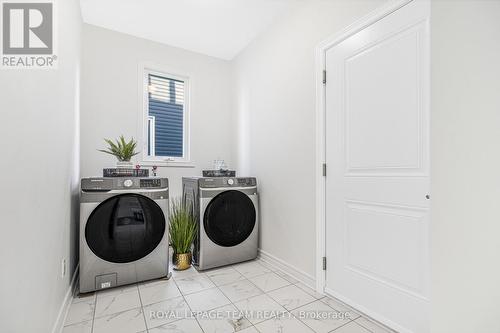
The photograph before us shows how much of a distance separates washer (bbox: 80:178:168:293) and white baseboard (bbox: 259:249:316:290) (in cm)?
105

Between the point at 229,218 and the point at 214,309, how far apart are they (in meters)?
0.94

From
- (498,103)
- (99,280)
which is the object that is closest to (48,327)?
(99,280)

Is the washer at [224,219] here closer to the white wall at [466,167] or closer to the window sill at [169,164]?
the window sill at [169,164]

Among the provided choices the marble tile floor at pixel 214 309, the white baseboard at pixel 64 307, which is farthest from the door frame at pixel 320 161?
the white baseboard at pixel 64 307

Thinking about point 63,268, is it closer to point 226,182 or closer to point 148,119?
point 226,182

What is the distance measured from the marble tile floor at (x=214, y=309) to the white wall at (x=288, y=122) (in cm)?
35

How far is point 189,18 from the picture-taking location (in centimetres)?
270

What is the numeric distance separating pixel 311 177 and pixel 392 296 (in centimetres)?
101

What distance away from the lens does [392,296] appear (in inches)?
62.6

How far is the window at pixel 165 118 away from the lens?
10.5ft

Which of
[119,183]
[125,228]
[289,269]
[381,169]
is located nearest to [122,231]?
[125,228]

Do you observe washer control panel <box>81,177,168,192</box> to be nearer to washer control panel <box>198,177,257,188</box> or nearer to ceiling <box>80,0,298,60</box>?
washer control panel <box>198,177,257,188</box>

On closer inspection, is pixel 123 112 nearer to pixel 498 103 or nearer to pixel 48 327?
pixel 48 327

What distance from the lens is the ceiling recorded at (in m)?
2.47
